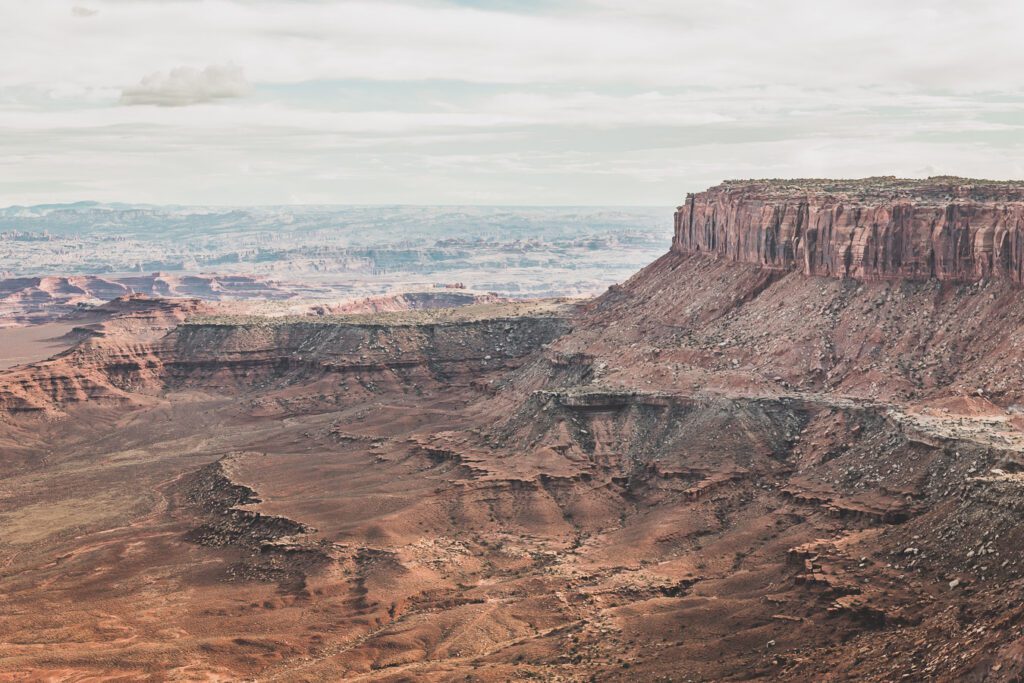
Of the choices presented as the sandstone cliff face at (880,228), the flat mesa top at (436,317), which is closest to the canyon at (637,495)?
the sandstone cliff face at (880,228)

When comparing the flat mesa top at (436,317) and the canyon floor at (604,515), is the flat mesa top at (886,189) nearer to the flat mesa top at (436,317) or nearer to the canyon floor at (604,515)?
the canyon floor at (604,515)

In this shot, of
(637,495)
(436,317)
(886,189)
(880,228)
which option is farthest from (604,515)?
(436,317)

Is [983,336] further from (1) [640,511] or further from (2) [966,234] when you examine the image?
(1) [640,511]

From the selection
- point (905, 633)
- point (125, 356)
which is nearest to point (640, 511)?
point (905, 633)

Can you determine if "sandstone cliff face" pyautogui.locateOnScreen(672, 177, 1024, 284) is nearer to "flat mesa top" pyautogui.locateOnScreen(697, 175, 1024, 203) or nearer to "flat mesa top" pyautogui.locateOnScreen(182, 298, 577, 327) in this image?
"flat mesa top" pyautogui.locateOnScreen(697, 175, 1024, 203)

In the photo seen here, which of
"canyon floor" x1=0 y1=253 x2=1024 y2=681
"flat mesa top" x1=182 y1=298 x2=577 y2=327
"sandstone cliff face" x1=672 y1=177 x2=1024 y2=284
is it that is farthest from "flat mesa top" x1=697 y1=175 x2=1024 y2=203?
"flat mesa top" x1=182 y1=298 x2=577 y2=327

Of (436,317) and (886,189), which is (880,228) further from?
(436,317)
